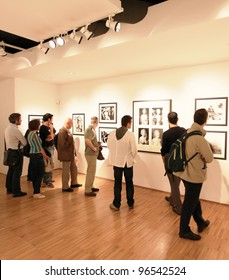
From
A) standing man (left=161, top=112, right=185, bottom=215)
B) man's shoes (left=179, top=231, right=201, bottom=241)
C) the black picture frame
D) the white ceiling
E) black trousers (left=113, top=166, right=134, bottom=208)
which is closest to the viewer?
the white ceiling

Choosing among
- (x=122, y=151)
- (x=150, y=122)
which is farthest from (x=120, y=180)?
(x=150, y=122)

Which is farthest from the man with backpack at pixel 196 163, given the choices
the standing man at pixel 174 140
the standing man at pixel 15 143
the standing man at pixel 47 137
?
the standing man at pixel 15 143

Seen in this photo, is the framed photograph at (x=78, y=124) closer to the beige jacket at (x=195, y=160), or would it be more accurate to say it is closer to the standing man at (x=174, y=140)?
the standing man at (x=174, y=140)

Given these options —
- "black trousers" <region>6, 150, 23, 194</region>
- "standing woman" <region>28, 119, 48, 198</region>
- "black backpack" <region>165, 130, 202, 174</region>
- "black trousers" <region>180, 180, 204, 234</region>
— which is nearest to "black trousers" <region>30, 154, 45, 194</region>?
"standing woman" <region>28, 119, 48, 198</region>

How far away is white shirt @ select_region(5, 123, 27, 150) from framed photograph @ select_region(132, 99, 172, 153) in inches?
94.9

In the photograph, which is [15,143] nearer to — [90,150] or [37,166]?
[37,166]

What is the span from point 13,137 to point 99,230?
238 cm

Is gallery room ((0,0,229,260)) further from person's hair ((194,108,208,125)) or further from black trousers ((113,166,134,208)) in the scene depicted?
person's hair ((194,108,208,125))

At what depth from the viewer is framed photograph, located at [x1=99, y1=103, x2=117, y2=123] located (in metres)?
5.25

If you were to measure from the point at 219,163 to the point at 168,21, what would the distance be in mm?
2608

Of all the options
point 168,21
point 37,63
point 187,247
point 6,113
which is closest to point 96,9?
point 168,21

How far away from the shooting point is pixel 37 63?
426cm

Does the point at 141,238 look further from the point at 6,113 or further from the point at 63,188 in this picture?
the point at 6,113

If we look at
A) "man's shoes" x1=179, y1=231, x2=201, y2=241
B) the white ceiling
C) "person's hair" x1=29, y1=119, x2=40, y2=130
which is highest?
the white ceiling
